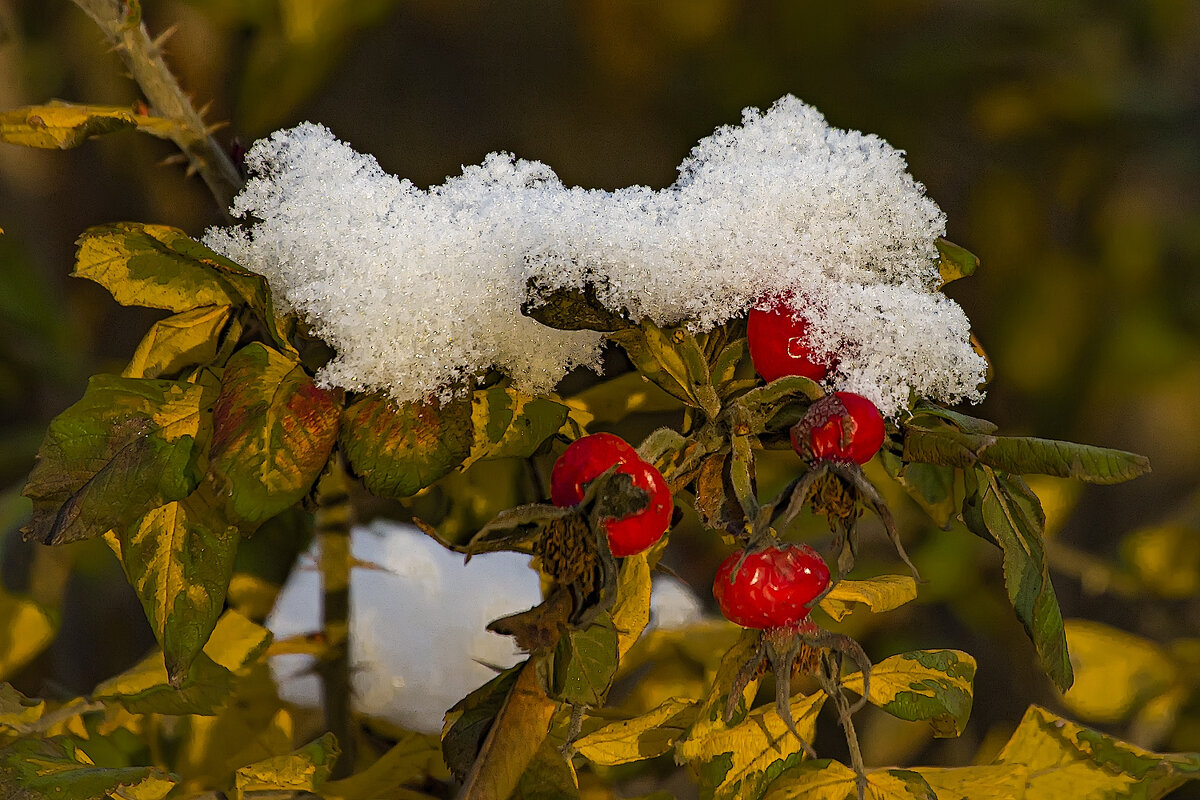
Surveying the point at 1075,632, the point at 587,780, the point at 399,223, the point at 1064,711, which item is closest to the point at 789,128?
the point at 399,223

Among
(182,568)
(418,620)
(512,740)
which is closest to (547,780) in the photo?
(512,740)

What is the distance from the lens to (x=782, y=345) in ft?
1.01

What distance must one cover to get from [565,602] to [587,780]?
22 centimetres

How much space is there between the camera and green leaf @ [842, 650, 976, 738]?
38cm

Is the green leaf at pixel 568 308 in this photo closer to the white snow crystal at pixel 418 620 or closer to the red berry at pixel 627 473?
the red berry at pixel 627 473

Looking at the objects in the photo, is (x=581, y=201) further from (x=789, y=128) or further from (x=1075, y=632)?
(x=1075, y=632)

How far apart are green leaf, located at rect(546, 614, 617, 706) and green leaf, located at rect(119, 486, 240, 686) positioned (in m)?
0.11

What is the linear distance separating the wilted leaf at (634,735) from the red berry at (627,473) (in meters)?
0.09

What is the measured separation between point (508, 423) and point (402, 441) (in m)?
0.04

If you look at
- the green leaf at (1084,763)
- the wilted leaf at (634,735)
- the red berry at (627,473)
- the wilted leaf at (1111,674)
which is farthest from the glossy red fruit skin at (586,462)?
the wilted leaf at (1111,674)

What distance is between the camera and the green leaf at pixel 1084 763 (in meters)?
0.44

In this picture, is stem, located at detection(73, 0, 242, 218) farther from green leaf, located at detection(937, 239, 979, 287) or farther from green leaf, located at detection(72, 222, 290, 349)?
green leaf, located at detection(937, 239, 979, 287)

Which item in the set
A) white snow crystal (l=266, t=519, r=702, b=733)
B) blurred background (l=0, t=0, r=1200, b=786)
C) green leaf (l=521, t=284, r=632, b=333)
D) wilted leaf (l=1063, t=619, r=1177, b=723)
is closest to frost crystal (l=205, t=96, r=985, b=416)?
green leaf (l=521, t=284, r=632, b=333)

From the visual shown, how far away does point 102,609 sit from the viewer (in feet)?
2.97
